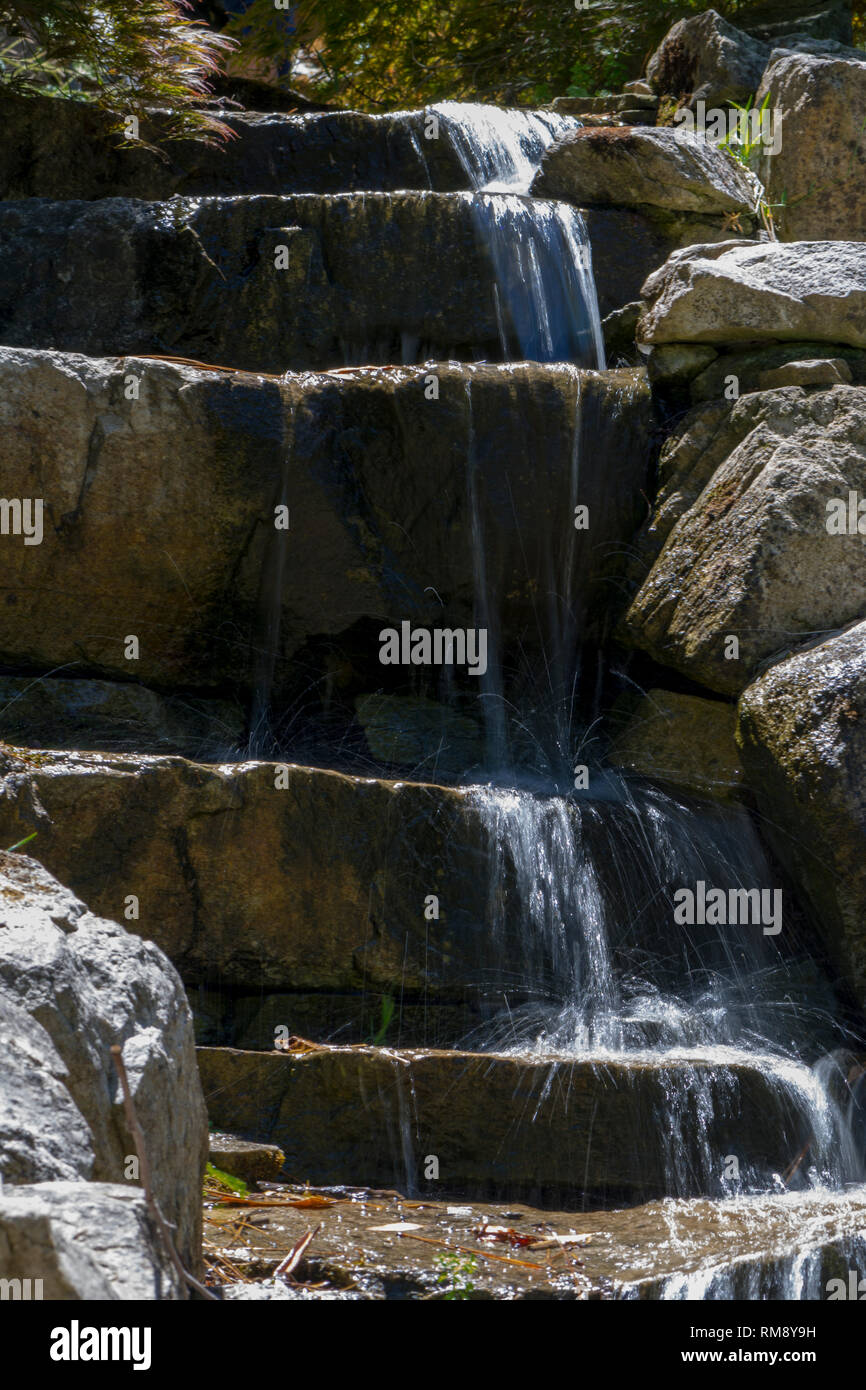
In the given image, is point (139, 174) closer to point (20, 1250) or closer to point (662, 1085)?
point (662, 1085)

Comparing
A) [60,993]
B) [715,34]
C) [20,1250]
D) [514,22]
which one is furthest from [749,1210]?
[514,22]

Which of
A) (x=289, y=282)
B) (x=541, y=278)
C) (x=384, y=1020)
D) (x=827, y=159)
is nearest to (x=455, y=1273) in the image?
(x=384, y=1020)

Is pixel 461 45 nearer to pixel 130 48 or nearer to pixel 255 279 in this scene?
pixel 130 48

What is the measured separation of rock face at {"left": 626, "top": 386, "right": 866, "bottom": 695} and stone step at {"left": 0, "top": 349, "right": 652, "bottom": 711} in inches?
21.4

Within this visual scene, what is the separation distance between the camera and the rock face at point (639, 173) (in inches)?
302

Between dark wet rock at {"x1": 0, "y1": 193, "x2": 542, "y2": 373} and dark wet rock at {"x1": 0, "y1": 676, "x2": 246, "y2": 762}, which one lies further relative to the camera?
dark wet rock at {"x1": 0, "y1": 193, "x2": 542, "y2": 373}

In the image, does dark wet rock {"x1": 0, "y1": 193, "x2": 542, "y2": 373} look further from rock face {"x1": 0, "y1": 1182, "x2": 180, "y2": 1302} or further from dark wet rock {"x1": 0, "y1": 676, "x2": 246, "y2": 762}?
rock face {"x1": 0, "y1": 1182, "x2": 180, "y2": 1302}

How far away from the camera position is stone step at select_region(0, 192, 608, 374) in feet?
23.1

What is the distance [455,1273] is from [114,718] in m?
3.13

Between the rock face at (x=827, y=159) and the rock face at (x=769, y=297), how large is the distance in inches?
63.0

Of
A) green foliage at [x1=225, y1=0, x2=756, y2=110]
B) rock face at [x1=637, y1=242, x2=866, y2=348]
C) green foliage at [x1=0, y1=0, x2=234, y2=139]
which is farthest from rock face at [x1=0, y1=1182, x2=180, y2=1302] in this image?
green foliage at [x1=225, y1=0, x2=756, y2=110]

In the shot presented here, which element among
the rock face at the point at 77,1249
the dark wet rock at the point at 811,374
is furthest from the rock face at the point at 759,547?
the rock face at the point at 77,1249

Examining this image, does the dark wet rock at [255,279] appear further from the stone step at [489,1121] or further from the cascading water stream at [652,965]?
the stone step at [489,1121]

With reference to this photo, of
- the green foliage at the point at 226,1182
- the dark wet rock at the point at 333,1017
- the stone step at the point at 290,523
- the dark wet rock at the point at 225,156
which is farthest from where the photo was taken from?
the dark wet rock at the point at 225,156
